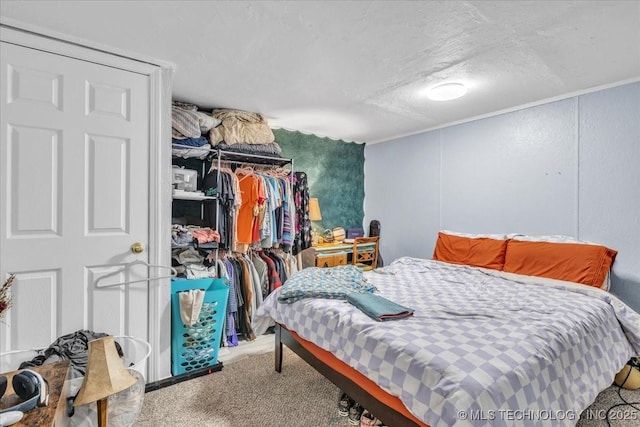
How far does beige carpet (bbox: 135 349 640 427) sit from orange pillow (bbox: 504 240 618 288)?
31.2 inches

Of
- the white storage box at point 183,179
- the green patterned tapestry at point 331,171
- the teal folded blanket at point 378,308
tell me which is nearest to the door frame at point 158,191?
the white storage box at point 183,179

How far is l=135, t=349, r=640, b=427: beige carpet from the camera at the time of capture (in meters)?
1.83

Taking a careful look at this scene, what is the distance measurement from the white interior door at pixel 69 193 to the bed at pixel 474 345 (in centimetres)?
107

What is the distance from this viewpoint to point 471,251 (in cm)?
318

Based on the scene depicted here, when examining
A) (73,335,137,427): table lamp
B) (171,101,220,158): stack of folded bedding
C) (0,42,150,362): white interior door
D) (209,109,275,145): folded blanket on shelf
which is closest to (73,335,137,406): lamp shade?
(73,335,137,427): table lamp

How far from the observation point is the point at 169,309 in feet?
7.48

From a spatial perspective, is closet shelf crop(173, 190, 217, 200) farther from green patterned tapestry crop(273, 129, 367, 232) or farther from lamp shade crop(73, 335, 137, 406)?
lamp shade crop(73, 335, 137, 406)

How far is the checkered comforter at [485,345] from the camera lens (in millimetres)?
1167

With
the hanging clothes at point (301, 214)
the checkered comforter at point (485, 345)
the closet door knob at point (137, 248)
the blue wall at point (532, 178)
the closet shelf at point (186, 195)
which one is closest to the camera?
the checkered comforter at point (485, 345)

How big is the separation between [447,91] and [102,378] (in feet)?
9.60

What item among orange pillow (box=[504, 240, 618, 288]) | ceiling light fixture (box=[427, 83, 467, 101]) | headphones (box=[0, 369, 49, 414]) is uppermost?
ceiling light fixture (box=[427, 83, 467, 101])

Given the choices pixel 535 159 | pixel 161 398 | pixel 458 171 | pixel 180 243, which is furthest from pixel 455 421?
pixel 458 171

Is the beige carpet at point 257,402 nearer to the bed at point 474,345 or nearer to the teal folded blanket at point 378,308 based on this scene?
the bed at point 474,345

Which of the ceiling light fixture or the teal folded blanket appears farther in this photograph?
the ceiling light fixture
